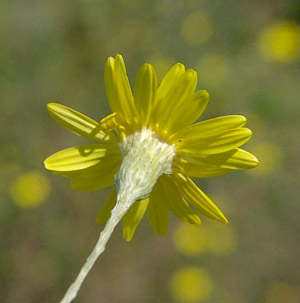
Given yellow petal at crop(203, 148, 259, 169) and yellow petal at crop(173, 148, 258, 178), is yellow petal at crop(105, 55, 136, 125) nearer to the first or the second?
yellow petal at crop(173, 148, 258, 178)

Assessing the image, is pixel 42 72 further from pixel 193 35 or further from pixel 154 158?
pixel 154 158

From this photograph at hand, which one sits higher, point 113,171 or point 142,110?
point 142,110

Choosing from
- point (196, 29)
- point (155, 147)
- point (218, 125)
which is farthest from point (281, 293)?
point (218, 125)

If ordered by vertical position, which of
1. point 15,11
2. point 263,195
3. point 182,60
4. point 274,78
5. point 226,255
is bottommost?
point 226,255

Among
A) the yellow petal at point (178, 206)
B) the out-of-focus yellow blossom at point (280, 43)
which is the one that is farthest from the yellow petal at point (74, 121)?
the out-of-focus yellow blossom at point (280, 43)

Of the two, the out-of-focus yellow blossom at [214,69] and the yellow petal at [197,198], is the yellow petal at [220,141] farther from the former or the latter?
the out-of-focus yellow blossom at [214,69]

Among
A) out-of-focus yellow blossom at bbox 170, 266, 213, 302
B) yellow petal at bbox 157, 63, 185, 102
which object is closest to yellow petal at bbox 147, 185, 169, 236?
yellow petal at bbox 157, 63, 185, 102

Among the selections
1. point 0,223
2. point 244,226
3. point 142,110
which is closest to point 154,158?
point 142,110
